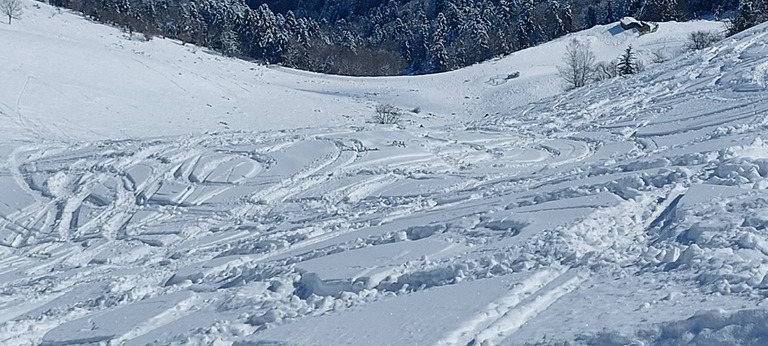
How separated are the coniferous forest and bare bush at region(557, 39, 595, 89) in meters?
14.1

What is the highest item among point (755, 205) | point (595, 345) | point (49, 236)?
point (755, 205)

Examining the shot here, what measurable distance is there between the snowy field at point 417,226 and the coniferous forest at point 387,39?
132 feet

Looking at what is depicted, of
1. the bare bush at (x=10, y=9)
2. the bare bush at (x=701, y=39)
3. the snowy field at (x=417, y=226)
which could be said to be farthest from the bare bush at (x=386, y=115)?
the bare bush at (x=10, y=9)

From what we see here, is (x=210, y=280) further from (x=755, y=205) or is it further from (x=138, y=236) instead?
(x=755, y=205)

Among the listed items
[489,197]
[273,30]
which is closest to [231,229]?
[489,197]

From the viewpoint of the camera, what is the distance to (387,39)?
10150 centimetres

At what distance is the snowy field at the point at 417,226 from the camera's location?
5707mm

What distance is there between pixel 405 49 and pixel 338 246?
267ft

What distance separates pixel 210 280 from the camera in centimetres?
833

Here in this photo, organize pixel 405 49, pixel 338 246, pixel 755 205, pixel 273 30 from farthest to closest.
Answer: pixel 405 49 < pixel 273 30 < pixel 338 246 < pixel 755 205

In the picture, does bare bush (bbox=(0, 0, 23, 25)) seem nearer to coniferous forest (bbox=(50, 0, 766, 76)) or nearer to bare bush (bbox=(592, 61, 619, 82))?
coniferous forest (bbox=(50, 0, 766, 76))

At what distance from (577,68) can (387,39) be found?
61939mm

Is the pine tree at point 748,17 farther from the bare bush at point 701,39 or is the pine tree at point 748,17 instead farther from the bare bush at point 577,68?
the bare bush at point 577,68

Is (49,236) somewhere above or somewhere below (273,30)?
below
